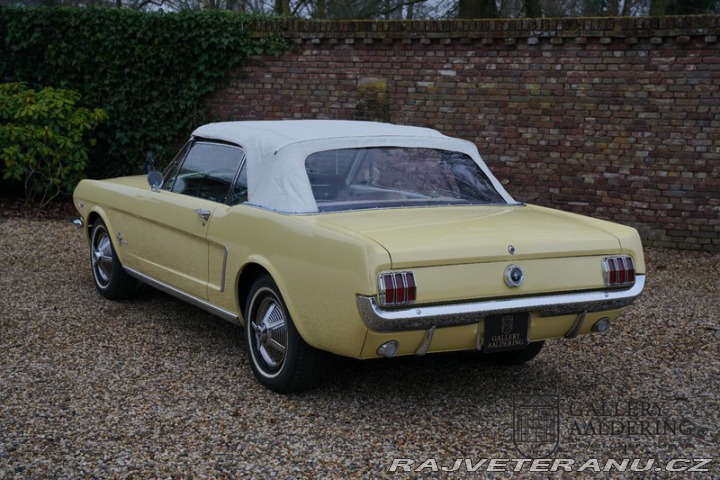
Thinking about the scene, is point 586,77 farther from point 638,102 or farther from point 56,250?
point 56,250

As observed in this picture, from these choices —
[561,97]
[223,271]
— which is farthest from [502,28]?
[223,271]

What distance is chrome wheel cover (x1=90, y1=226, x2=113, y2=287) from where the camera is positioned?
Answer: 6812 mm

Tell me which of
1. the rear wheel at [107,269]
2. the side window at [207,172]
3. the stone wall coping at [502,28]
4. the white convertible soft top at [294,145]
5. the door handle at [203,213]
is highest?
the stone wall coping at [502,28]

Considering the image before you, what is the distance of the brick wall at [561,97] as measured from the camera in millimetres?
9406

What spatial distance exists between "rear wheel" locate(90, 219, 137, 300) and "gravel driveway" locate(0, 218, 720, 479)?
0.17 meters

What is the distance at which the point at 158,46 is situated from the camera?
37.9 feet

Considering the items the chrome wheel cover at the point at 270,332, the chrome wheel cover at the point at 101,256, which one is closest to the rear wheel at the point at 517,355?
the chrome wheel cover at the point at 270,332

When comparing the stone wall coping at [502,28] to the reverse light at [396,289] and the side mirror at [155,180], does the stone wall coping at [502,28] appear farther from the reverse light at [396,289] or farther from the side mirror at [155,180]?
the reverse light at [396,289]

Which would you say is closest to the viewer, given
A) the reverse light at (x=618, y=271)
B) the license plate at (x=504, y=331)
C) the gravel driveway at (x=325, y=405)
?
the gravel driveway at (x=325, y=405)

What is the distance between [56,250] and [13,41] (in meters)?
4.37

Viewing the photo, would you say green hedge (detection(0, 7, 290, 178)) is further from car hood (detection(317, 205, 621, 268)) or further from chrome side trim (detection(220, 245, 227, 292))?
car hood (detection(317, 205, 621, 268))

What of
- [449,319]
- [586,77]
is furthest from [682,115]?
[449,319]

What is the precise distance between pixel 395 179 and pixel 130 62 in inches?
302

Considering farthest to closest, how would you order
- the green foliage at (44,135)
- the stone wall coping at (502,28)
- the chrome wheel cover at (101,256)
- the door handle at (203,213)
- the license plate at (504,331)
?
the green foliage at (44,135) → the stone wall coping at (502,28) → the chrome wheel cover at (101,256) → the door handle at (203,213) → the license plate at (504,331)
